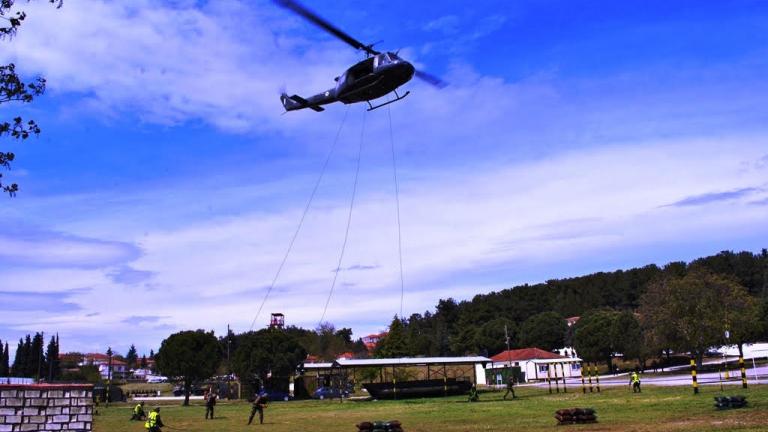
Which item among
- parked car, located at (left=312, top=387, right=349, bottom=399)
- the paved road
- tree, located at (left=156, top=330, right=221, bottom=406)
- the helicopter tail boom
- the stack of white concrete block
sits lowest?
parked car, located at (left=312, top=387, right=349, bottom=399)

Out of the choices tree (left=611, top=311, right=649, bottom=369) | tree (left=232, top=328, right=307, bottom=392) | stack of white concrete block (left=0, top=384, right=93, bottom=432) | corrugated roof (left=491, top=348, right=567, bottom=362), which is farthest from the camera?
corrugated roof (left=491, top=348, right=567, bottom=362)

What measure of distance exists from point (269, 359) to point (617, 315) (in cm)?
4970

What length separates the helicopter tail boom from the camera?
99.4 feet

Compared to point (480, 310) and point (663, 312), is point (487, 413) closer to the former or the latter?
point (663, 312)

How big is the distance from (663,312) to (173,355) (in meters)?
47.8

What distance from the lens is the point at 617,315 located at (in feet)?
300

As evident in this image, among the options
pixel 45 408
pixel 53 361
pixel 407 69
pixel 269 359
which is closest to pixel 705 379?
pixel 407 69

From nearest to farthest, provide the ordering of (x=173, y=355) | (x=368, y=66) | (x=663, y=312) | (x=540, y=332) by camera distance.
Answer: (x=368, y=66), (x=173, y=355), (x=663, y=312), (x=540, y=332)

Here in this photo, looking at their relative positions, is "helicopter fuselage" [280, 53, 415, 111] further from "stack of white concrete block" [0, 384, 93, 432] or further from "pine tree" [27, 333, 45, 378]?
"pine tree" [27, 333, 45, 378]

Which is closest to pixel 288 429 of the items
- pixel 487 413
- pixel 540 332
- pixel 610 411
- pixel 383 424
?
pixel 383 424

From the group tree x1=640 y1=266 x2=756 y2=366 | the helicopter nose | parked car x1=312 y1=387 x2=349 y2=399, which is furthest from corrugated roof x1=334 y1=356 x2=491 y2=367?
the helicopter nose

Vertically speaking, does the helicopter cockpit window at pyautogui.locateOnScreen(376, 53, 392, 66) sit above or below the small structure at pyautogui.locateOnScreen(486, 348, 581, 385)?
above

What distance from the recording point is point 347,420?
30141mm

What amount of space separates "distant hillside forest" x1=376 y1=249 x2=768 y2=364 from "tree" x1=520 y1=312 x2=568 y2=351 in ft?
0.61
